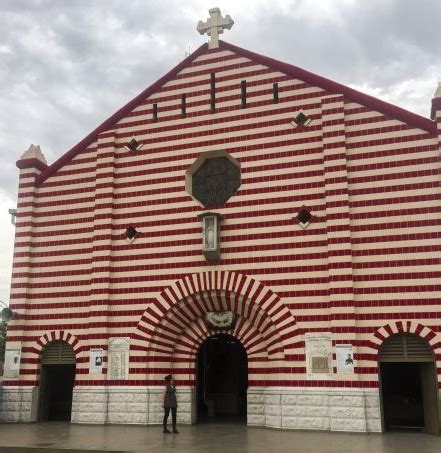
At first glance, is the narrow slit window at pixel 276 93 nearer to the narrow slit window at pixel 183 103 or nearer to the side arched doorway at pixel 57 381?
the narrow slit window at pixel 183 103

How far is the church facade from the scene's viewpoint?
51.4 feet

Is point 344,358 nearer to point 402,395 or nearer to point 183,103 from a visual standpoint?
point 402,395

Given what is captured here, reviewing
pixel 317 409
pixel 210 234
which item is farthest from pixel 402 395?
pixel 210 234

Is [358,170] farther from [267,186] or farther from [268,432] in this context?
[268,432]

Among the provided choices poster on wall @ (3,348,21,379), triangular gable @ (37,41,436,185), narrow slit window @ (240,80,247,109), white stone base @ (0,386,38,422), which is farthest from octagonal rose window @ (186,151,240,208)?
white stone base @ (0,386,38,422)

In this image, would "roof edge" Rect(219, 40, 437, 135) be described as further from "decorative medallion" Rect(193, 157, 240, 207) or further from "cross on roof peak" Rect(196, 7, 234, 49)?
"decorative medallion" Rect(193, 157, 240, 207)

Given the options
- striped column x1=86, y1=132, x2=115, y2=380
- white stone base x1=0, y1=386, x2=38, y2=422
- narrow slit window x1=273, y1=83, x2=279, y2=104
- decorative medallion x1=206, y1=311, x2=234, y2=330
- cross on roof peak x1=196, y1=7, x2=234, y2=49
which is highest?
cross on roof peak x1=196, y1=7, x2=234, y2=49

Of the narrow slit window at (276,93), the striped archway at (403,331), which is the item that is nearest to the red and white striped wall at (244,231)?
the striped archway at (403,331)

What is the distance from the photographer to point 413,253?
51.7 ft

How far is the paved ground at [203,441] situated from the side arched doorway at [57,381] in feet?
8.09

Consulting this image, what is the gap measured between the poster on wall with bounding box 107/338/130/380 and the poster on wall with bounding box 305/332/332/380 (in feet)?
19.1

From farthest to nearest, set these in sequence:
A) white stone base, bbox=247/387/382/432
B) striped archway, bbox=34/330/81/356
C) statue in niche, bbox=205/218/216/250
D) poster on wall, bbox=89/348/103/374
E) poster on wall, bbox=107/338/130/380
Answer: striped archway, bbox=34/330/81/356 < poster on wall, bbox=89/348/103/374 < poster on wall, bbox=107/338/130/380 < statue in niche, bbox=205/218/216/250 < white stone base, bbox=247/387/382/432

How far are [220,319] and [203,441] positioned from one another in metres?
4.63

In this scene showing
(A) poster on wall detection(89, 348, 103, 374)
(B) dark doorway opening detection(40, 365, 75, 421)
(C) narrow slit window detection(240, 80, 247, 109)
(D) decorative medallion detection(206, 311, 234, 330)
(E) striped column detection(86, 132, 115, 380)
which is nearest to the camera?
(D) decorative medallion detection(206, 311, 234, 330)
